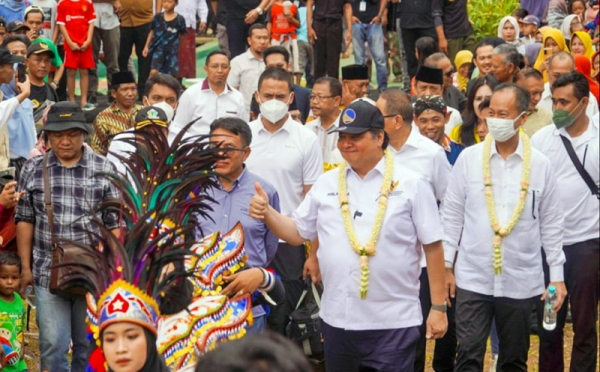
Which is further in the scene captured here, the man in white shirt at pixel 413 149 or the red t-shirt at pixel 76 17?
the red t-shirt at pixel 76 17

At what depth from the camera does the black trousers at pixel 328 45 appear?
55.3 ft

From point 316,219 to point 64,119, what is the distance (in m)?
2.11

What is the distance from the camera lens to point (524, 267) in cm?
763

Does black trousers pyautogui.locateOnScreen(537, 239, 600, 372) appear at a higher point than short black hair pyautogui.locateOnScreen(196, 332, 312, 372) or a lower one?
lower

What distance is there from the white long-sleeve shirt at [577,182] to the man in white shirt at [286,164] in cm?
189

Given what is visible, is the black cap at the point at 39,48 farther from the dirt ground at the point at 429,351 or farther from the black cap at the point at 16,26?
the black cap at the point at 16,26

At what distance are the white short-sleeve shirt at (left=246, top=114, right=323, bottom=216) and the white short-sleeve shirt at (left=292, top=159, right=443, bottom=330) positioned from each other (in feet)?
8.17

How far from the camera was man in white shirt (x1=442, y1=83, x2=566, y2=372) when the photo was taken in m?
7.60

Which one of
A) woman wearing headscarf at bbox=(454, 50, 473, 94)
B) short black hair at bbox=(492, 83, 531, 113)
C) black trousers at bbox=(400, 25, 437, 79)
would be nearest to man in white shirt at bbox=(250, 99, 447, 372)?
short black hair at bbox=(492, 83, 531, 113)

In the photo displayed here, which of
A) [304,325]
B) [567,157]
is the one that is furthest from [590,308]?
[304,325]

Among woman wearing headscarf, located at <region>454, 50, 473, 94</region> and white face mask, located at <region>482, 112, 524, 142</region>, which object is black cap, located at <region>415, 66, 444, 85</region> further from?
white face mask, located at <region>482, 112, 524, 142</region>

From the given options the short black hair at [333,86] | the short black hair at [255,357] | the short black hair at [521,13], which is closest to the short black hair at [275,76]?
the short black hair at [333,86]

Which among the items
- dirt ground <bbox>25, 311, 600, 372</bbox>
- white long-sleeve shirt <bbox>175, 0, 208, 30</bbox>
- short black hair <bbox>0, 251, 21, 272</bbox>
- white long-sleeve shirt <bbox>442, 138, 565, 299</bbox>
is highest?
white long-sleeve shirt <bbox>175, 0, 208, 30</bbox>

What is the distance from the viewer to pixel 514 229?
7.59 m
